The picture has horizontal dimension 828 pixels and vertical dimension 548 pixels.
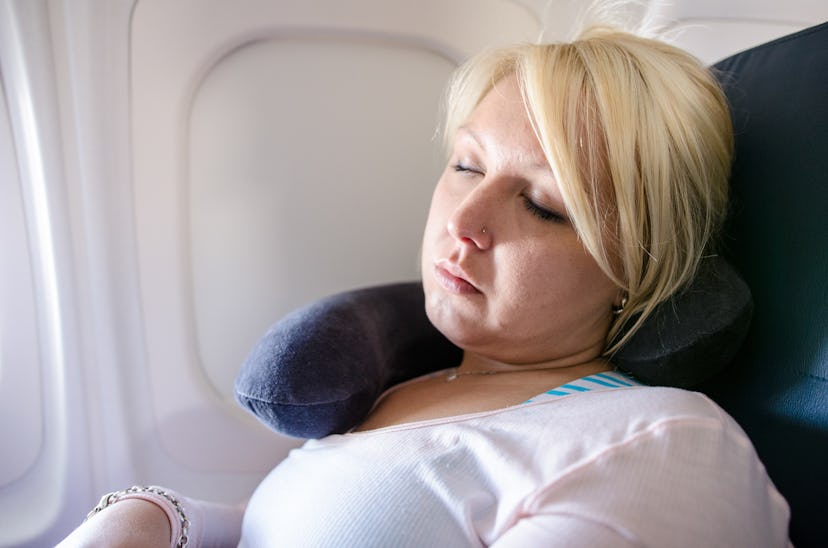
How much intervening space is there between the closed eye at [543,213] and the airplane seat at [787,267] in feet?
0.89

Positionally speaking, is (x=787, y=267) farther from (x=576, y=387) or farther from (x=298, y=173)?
(x=298, y=173)

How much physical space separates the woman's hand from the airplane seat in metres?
0.72

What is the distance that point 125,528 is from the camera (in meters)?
0.74

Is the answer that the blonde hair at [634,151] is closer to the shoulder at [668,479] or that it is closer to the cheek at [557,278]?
the cheek at [557,278]

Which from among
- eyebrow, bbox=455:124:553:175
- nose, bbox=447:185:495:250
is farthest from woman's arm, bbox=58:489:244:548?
eyebrow, bbox=455:124:553:175

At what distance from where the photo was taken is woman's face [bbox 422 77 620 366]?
0.75 meters

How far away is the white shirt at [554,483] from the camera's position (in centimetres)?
54

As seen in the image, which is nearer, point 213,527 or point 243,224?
point 213,527

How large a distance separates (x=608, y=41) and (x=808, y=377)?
0.48 m

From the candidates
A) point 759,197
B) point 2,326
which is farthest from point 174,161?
point 759,197

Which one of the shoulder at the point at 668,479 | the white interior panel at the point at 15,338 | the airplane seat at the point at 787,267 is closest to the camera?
the shoulder at the point at 668,479

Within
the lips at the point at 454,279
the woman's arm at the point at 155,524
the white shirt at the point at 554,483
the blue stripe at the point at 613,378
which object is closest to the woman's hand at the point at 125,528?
the woman's arm at the point at 155,524

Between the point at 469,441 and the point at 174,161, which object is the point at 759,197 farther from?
the point at 174,161

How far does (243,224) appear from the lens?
3.68 feet
